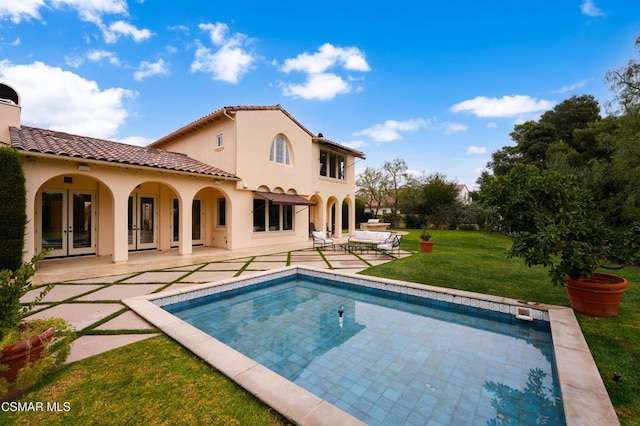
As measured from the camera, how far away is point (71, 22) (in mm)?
15562

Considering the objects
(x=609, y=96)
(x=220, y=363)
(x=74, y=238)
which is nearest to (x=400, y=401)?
(x=220, y=363)

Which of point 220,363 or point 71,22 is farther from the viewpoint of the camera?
point 71,22

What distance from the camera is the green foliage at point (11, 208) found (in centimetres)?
978

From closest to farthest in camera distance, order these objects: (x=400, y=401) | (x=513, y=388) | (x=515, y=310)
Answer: (x=400, y=401) < (x=513, y=388) < (x=515, y=310)

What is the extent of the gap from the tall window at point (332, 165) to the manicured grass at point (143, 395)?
22646 millimetres

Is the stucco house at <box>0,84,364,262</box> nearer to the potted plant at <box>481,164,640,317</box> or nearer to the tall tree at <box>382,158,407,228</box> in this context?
the potted plant at <box>481,164,640,317</box>

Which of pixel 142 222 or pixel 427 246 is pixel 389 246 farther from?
pixel 142 222

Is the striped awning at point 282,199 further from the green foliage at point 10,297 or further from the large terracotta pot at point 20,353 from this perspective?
the green foliage at point 10,297

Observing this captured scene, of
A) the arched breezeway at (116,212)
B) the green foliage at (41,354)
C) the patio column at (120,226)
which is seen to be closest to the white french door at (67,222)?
the arched breezeway at (116,212)

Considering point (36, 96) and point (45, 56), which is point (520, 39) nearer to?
point (45, 56)

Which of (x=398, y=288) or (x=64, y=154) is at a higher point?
(x=64, y=154)

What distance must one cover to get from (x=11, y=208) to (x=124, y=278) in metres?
4.70

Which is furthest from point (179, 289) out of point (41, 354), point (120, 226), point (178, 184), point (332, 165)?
point (332, 165)

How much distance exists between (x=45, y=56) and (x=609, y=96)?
1283 inches
